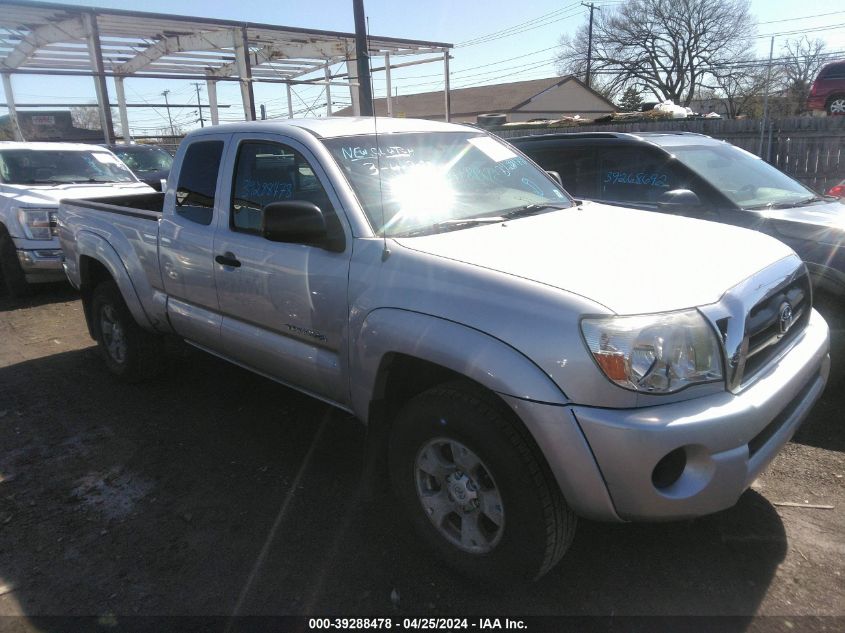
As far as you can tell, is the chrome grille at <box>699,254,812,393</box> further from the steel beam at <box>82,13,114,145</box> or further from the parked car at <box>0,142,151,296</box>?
the steel beam at <box>82,13,114,145</box>

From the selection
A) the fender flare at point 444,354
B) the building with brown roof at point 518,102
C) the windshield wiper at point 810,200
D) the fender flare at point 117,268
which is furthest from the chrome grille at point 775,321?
the building with brown roof at point 518,102

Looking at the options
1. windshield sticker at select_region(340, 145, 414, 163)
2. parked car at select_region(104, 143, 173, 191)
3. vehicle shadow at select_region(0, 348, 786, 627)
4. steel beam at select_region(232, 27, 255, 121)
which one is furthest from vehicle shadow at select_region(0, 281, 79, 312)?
steel beam at select_region(232, 27, 255, 121)

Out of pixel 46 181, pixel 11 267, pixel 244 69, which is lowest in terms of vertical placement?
pixel 11 267

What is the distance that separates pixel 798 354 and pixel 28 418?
15.5 feet

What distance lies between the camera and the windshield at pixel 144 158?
528 inches

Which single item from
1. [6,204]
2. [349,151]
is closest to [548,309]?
[349,151]

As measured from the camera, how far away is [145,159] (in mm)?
13734

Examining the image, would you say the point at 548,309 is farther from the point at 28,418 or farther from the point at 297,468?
the point at 28,418

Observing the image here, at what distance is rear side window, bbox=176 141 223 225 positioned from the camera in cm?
380

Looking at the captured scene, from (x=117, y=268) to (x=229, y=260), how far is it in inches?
61.5

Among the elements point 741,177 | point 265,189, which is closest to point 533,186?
point 265,189

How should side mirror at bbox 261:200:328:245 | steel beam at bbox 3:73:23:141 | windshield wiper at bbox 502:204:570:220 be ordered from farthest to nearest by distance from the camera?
steel beam at bbox 3:73:23:141
windshield wiper at bbox 502:204:570:220
side mirror at bbox 261:200:328:245

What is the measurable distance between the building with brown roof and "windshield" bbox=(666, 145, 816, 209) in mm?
32966

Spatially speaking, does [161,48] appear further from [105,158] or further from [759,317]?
[759,317]
